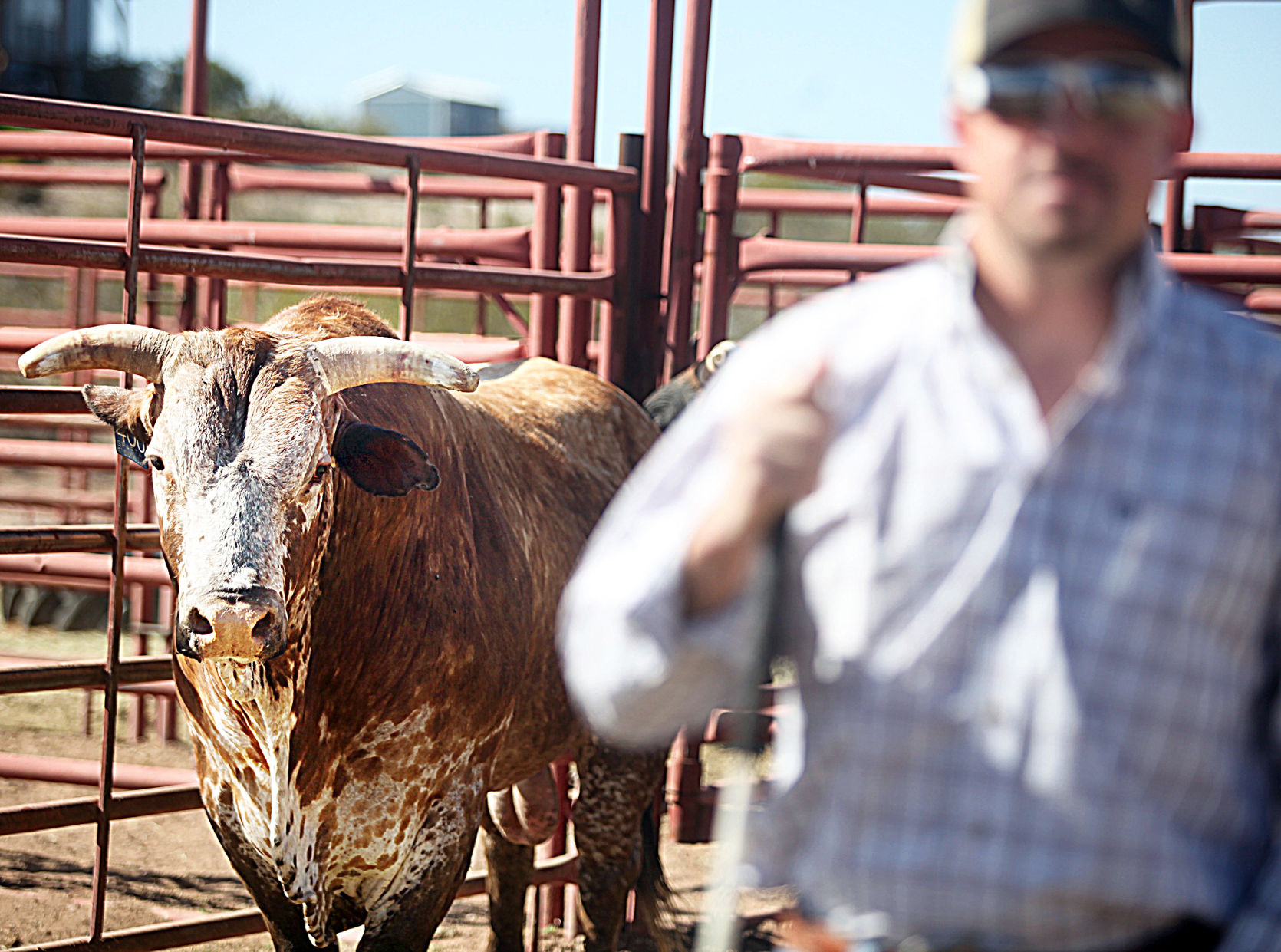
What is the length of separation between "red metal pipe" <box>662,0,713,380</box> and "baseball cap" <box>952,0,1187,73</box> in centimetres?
333

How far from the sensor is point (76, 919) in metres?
4.07

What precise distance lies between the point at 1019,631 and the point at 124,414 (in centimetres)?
218

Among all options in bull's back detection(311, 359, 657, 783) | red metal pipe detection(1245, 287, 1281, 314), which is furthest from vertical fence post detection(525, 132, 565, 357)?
red metal pipe detection(1245, 287, 1281, 314)

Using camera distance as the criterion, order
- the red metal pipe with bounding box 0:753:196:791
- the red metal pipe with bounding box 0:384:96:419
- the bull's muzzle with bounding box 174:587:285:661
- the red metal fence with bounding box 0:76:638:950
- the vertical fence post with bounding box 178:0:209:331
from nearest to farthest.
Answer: the bull's muzzle with bounding box 174:587:285:661
the red metal pipe with bounding box 0:384:96:419
the red metal fence with bounding box 0:76:638:950
the red metal pipe with bounding box 0:753:196:791
the vertical fence post with bounding box 178:0:209:331

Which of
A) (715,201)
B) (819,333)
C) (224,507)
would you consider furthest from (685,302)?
(819,333)

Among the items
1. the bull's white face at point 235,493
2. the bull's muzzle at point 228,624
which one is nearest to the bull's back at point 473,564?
the bull's white face at point 235,493

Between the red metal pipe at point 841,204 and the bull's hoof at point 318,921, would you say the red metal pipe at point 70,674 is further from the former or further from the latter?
the red metal pipe at point 841,204

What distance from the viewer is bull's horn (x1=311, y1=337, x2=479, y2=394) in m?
2.65

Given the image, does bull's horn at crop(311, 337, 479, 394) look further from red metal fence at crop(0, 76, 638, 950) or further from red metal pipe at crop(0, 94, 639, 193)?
red metal pipe at crop(0, 94, 639, 193)

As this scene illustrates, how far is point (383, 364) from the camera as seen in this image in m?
2.68

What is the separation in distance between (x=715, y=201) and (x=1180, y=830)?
11.3ft

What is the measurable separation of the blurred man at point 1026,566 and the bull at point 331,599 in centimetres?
137

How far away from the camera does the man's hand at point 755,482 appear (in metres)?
1.09

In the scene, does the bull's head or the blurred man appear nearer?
the blurred man
